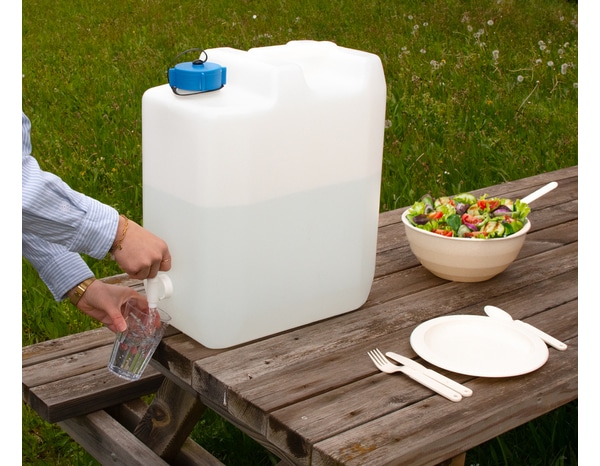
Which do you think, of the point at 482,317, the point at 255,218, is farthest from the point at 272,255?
the point at 482,317

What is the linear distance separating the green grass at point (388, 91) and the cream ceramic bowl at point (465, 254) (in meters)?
0.56

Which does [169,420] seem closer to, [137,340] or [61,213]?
[137,340]

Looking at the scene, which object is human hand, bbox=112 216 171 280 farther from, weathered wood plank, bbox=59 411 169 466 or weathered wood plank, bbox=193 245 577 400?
weathered wood plank, bbox=59 411 169 466

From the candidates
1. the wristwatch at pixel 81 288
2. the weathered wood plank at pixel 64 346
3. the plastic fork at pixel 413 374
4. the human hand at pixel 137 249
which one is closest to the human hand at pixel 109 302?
the wristwatch at pixel 81 288

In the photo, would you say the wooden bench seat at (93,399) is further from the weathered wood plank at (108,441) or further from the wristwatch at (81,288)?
the wristwatch at (81,288)

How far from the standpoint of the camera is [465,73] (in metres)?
4.51

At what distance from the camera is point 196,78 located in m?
1.37

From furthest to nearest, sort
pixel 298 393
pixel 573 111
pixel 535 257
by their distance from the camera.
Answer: pixel 573 111 < pixel 535 257 < pixel 298 393

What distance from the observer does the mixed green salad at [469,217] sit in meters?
1.74

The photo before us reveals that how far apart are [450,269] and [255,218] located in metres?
0.48

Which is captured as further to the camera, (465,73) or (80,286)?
(465,73)

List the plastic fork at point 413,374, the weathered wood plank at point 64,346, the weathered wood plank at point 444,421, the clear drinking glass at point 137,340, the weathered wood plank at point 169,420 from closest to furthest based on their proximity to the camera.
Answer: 1. the weathered wood plank at point 444,421
2. the plastic fork at point 413,374
3. the clear drinking glass at point 137,340
4. the weathered wood plank at point 169,420
5. the weathered wood plank at point 64,346

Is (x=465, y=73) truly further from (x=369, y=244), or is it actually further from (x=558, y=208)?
(x=369, y=244)

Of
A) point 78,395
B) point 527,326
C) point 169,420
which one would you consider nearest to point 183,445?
point 169,420
